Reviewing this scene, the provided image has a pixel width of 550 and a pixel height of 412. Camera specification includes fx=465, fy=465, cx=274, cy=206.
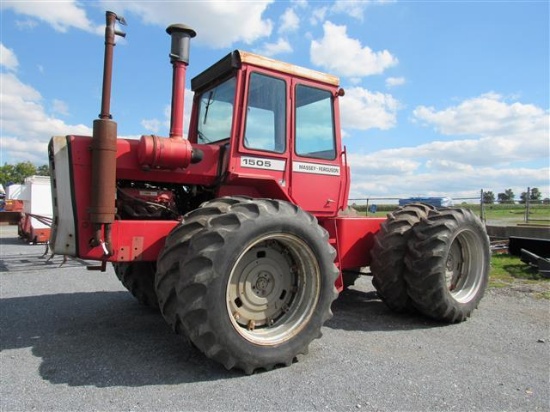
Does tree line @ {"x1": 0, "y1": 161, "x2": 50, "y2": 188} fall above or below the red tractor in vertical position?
above

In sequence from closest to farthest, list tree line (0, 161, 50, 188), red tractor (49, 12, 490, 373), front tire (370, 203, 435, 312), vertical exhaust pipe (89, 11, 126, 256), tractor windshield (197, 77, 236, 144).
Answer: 1. red tractor (49, 12, 490, 373)
2. vertical exhaust pipe (89, 11, 126, 256)
3. tractor windshield (197, 77, 236, 144)
4. front tire (370, 203, 435, 312)
5. tree line (0, 161, 50, 188)

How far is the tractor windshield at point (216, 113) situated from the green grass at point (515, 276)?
553 cm

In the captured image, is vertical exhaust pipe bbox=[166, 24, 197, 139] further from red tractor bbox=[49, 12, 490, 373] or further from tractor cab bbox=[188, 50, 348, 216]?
tractor cab bbox=[188, 50, 348, 216]

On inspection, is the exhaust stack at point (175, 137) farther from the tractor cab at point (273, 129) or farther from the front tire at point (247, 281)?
the front tire at point (247, 281)

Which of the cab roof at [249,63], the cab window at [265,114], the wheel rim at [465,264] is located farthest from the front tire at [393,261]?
the cab roof at [249,63]

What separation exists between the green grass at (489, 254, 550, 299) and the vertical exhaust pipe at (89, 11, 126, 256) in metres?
6.49

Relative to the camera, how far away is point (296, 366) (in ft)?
13.5

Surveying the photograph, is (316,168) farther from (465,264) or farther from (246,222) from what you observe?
(465,264)

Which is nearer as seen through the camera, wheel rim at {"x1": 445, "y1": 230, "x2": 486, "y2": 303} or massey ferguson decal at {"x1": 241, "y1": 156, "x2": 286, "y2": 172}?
massey ferguson decal at {"x1": 241, "y1": 156, "x2": 286, "y2": 172}

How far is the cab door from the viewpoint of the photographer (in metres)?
5.42

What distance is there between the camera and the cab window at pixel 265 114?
5059 millimetres

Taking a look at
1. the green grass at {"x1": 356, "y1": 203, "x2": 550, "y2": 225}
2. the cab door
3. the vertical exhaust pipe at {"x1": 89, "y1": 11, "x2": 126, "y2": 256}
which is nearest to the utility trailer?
the green grass at {"x1": 356, "y1": 203, "x2": 550, "y2": 225}

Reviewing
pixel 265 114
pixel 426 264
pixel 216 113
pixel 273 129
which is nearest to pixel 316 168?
pixel 273 129

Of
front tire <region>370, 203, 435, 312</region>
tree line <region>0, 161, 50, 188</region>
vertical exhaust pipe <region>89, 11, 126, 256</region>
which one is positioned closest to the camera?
vertical exhaust pipe <region>89, 11, 126, 256</region>
